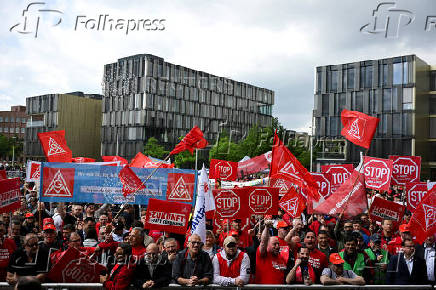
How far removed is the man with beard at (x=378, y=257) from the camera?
6540mm

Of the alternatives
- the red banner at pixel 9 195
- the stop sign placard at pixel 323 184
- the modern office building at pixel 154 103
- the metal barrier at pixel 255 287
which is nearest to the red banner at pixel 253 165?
the stop sign placard at pixel 323 184

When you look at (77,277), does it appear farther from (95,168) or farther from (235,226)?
(95,168)

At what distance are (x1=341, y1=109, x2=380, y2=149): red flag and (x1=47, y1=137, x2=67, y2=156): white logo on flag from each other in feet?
26.4

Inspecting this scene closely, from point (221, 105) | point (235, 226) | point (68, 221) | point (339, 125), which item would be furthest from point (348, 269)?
point (221, 105)

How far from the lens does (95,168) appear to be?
11.9 meters

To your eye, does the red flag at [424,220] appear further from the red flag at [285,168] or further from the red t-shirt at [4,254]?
the red t-shirt at [4,254]

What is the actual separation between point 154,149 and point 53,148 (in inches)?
2094

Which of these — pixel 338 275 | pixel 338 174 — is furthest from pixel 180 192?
pixel 338 275

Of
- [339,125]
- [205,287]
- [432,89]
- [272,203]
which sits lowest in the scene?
[205,287]

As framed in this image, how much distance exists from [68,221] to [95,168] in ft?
6.58

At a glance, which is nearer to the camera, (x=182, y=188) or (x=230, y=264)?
(x=230, y=264)

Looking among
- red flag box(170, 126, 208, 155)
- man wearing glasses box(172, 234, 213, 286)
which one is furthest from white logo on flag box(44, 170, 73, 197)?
man wearing glasses box(172, 234, 213, 286)

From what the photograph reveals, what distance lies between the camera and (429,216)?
294 inches

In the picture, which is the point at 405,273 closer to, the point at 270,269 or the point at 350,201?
the point at 270,269
